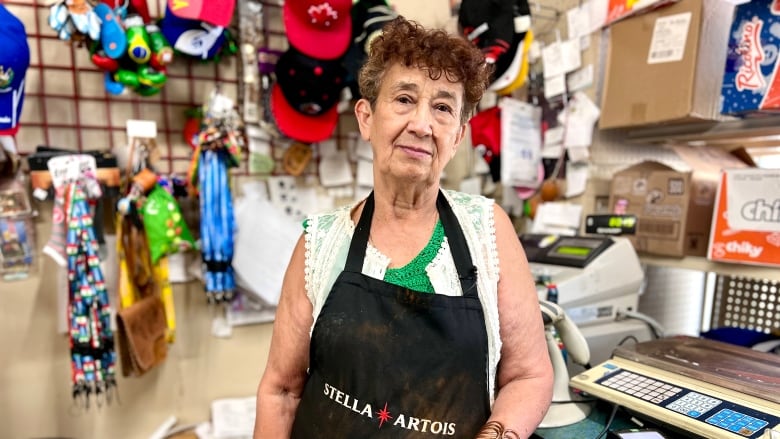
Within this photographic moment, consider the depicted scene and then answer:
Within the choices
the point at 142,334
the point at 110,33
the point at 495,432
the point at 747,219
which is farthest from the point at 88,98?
the point at 747,219

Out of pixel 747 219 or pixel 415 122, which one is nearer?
pixel 415 122

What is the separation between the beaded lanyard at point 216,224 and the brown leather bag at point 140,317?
0.71 feet

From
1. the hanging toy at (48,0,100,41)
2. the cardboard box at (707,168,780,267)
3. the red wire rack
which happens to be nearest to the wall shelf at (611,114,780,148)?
the cardboard box at (707,168,780,267)

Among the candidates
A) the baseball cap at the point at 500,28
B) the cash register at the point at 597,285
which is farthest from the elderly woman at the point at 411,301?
the baseball cap at the point at 500,28

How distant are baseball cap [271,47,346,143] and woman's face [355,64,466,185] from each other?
3.34 ft

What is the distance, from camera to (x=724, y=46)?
4.81 feet

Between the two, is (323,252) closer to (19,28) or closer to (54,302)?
(19,28)

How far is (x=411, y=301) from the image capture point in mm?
893

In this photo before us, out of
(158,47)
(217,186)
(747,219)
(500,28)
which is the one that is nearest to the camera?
(747,219)

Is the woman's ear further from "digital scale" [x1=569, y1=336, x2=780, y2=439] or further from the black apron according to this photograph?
"digital scale" [x1=569, y1=336, x2=780, y2=439]

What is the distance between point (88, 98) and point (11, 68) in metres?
0.46

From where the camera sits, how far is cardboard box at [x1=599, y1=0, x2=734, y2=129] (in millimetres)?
1443

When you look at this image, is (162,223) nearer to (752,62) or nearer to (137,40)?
(137,40)

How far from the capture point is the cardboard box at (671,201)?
1527 mm
